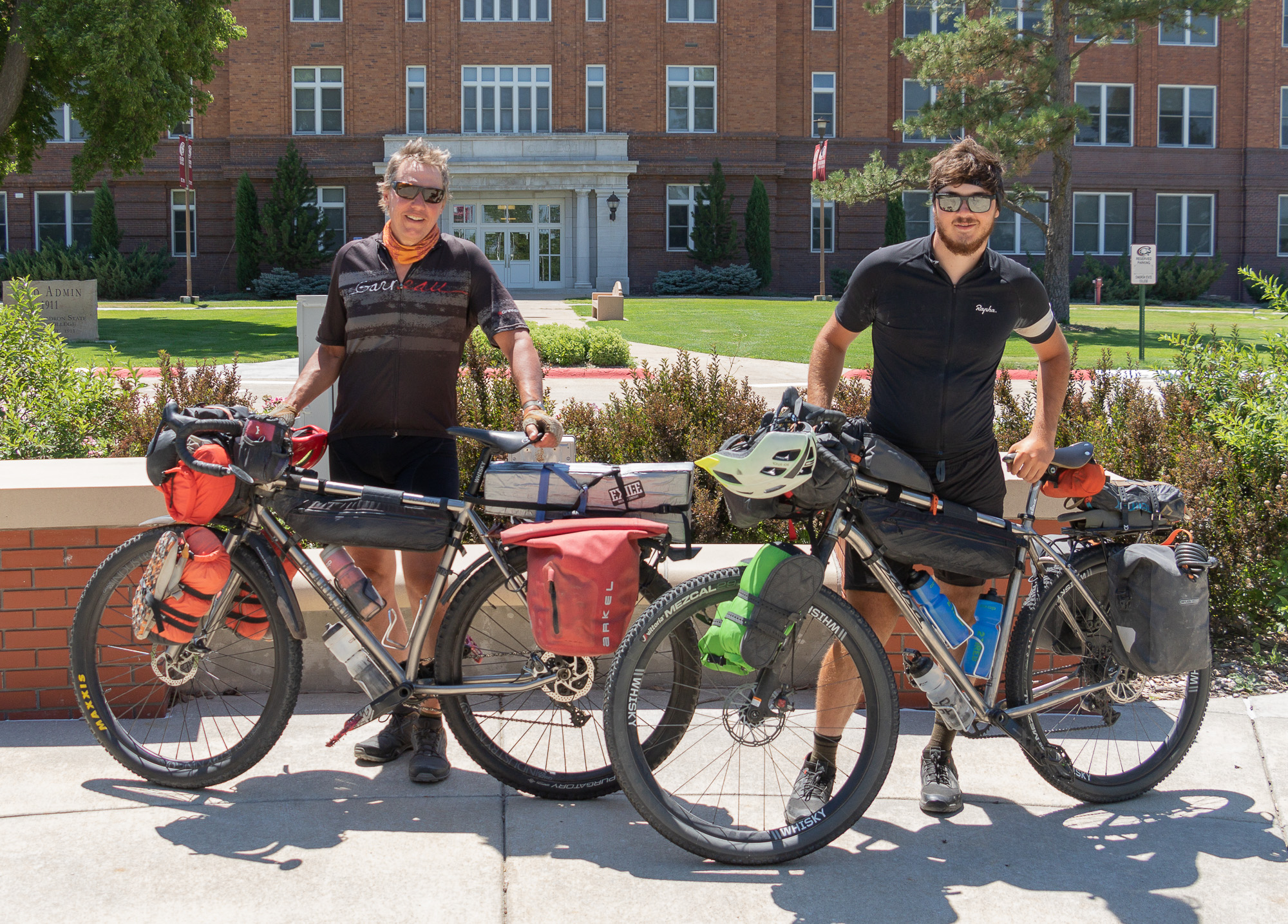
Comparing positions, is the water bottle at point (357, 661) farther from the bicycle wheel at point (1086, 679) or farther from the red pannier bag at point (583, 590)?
the bicycle wheel at point (1086, 679)

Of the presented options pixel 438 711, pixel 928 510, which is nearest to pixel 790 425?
pixel 928 510

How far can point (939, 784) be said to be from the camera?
393 cm

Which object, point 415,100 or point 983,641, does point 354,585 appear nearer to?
point 983,641

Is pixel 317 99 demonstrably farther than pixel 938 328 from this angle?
Yes

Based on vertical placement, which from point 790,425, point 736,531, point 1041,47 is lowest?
point 736,531

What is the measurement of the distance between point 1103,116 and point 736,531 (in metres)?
43.1

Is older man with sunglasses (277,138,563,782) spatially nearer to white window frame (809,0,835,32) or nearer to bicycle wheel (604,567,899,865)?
bicycle wheel (604,567,899,865)

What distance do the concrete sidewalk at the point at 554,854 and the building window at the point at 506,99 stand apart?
3887 cm

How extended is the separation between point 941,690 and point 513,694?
55.3 inches

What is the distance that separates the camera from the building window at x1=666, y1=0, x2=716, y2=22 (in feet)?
135

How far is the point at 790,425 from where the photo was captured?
11.8ft

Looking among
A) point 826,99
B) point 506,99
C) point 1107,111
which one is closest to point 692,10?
point 826,99

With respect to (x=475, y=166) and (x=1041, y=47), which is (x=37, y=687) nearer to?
(x=1041, y=47)

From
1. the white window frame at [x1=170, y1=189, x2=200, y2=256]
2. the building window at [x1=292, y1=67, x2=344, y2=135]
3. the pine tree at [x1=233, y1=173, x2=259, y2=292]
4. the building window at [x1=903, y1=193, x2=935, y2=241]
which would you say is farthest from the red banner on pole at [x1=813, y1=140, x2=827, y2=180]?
the white window frame at [x1=170, y1=189, x2=200, y2=256]
